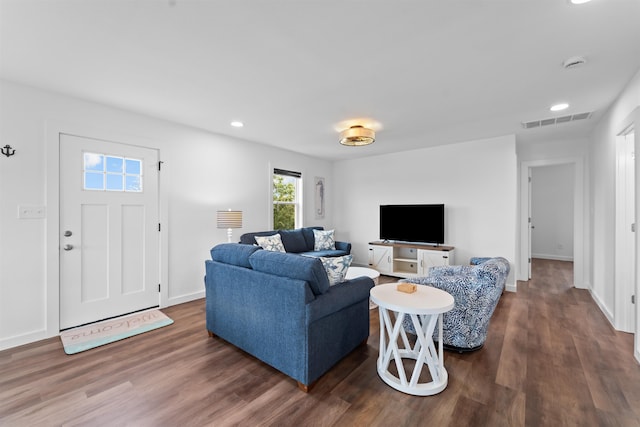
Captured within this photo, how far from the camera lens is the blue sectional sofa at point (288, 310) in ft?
6.36

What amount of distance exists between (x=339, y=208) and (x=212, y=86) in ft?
14.2

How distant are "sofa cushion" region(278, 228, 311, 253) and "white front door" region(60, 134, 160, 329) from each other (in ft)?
6.38

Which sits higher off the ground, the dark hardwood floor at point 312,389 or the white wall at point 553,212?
the white wall at point 553,212

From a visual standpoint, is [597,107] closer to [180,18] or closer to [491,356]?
[491,356]

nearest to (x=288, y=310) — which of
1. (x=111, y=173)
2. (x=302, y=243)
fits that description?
(x=111, y=173)

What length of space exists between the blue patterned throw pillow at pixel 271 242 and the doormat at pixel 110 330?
1.55 m

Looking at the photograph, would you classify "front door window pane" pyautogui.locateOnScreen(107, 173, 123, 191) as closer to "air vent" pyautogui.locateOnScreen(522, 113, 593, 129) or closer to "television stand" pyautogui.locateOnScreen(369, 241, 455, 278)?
"television stand" pyautogui.locateOnScreen(369, 241, 455, 278)

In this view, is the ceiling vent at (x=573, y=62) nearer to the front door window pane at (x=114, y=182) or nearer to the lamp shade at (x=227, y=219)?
the lamp shade at (x=227, y=219)

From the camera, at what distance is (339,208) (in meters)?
6.55

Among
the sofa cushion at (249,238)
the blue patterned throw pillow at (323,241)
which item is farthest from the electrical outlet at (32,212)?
the blue patterned throw pillow at (323,241)

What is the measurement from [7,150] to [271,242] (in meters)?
2.96

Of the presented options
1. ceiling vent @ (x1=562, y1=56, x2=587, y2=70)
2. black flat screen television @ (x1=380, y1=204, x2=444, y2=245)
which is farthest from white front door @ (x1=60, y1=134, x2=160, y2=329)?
ceiling vent @ (x1=562, y1=56, x2=587, y2=70)

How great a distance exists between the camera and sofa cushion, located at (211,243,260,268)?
243 centimetres

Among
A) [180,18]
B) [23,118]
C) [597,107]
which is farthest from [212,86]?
[597,107]
